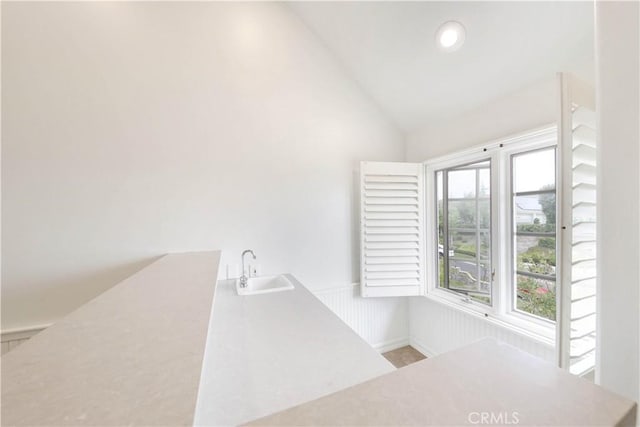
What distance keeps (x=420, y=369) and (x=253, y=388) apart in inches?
23.2

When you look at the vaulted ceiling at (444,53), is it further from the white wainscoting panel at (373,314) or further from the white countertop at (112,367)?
the white countertop at (112,367)

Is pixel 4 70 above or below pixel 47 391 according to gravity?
above

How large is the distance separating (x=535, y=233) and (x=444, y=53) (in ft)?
4.75

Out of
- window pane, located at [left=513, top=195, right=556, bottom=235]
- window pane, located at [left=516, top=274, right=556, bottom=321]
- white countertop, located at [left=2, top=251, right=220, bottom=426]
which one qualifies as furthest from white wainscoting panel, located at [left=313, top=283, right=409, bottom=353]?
white countertop, located at [left=2, top=251, right=220, bottom=426]

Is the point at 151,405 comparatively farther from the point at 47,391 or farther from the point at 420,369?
the point at 420,369

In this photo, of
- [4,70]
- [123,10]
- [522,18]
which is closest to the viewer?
[522,18]

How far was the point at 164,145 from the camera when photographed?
1.83m

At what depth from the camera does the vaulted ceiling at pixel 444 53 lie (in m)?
1.38

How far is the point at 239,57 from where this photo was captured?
6.64 ft

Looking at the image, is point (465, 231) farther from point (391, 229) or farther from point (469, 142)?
point (469, 142)

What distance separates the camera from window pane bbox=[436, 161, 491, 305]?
6.74 feet

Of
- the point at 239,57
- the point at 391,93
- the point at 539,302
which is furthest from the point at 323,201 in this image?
the point at 539,302

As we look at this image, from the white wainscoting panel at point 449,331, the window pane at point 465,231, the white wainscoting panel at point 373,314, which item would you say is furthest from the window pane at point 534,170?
the white wainscoting panel at point 373,314

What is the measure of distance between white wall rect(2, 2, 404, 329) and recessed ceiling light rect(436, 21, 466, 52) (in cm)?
90
